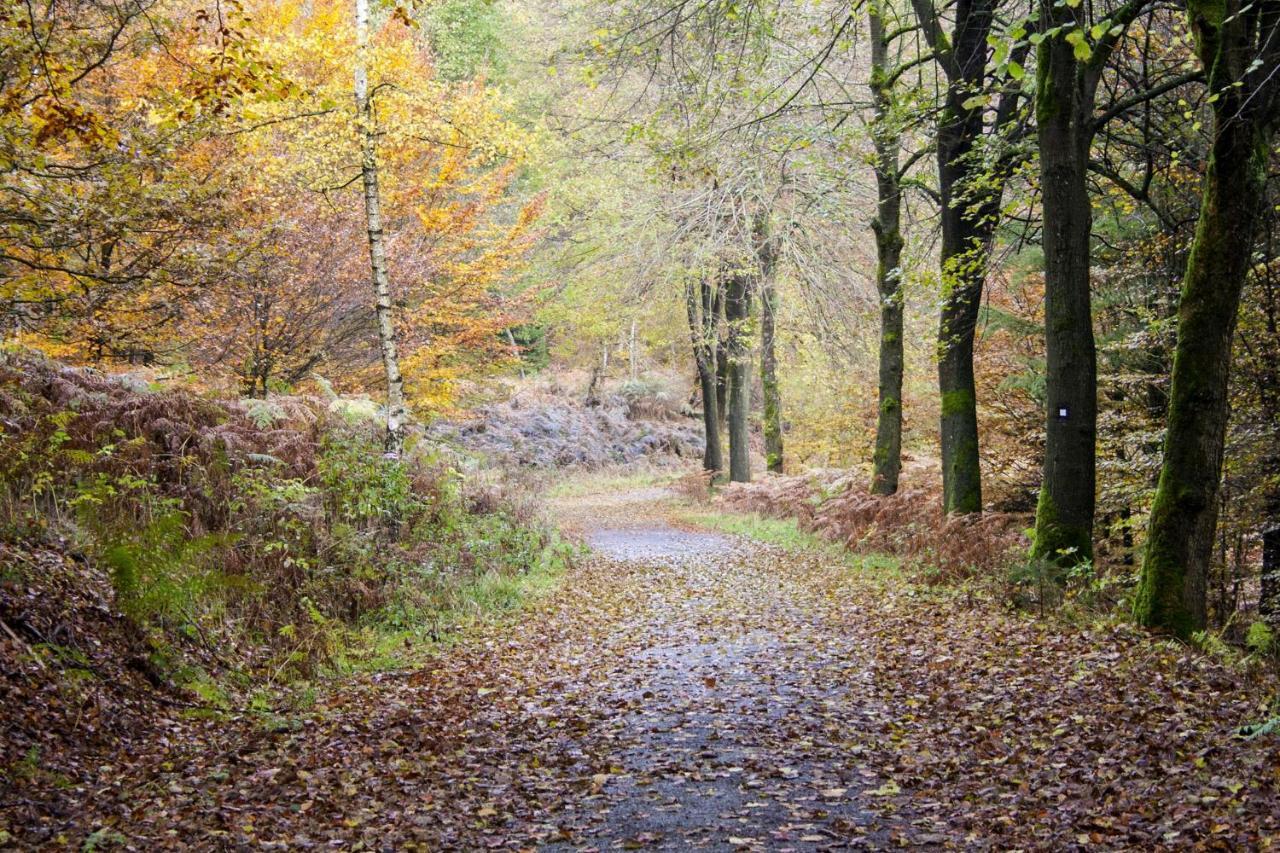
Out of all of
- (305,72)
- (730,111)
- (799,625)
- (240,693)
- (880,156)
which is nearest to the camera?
(240,693)

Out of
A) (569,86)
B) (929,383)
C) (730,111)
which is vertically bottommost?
(929,383)

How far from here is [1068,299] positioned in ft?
30.0

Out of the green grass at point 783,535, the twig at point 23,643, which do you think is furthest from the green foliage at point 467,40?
the twig at point 23,643

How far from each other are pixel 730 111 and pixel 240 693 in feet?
44.7

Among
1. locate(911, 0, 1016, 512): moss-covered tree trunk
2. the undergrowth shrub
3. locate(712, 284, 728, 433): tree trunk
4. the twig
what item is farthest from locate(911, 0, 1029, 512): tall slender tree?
locate(712, 284, 728, 433): tree trunk

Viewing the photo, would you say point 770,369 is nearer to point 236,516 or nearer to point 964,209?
point 964,209

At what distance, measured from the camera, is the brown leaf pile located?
1099 centimetres

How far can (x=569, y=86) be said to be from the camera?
24.7m

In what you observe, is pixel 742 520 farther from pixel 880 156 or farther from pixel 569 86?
pixel 569 86

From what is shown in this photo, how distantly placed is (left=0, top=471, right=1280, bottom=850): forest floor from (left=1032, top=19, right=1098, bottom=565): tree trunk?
139 cm

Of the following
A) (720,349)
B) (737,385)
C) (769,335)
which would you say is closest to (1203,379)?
(769,335)

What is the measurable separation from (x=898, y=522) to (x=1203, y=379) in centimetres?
744

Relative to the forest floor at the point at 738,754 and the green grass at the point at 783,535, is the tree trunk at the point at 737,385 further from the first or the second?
the forest floor at the point at 738,754

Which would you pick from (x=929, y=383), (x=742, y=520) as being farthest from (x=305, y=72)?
(x=929, y=383)
